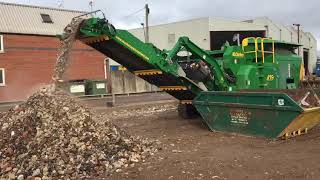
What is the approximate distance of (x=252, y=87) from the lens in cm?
1284

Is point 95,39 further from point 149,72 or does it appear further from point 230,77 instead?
point 230,77

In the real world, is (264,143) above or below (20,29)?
below

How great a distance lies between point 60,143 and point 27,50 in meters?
26.9

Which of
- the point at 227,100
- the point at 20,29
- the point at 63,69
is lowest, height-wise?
the point at 227,100

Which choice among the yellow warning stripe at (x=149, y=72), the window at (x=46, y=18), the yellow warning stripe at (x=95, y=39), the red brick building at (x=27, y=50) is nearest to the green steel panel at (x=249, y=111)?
the yellow warning stripe at (x=149, y=72)

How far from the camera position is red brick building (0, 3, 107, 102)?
32906mm

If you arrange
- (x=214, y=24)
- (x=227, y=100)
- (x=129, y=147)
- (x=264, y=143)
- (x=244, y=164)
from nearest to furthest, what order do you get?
(x=244, y=164) → (x=129, y=147) → (x=264, y=143) → (x=227, y=100) → (x=214, y=24)

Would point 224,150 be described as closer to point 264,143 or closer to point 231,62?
point 264,143

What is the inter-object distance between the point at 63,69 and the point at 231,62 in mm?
4552

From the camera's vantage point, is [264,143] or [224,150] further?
[264,143]

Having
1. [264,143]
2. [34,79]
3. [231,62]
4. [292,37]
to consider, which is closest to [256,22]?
[292,37]

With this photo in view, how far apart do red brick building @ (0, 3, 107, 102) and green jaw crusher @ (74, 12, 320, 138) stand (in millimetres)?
20074

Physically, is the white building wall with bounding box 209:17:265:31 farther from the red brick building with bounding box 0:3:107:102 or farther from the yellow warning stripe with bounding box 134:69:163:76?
the yellow warning stripe with bounding box 134:69:163:76

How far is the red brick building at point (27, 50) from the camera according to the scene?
3291 cm
